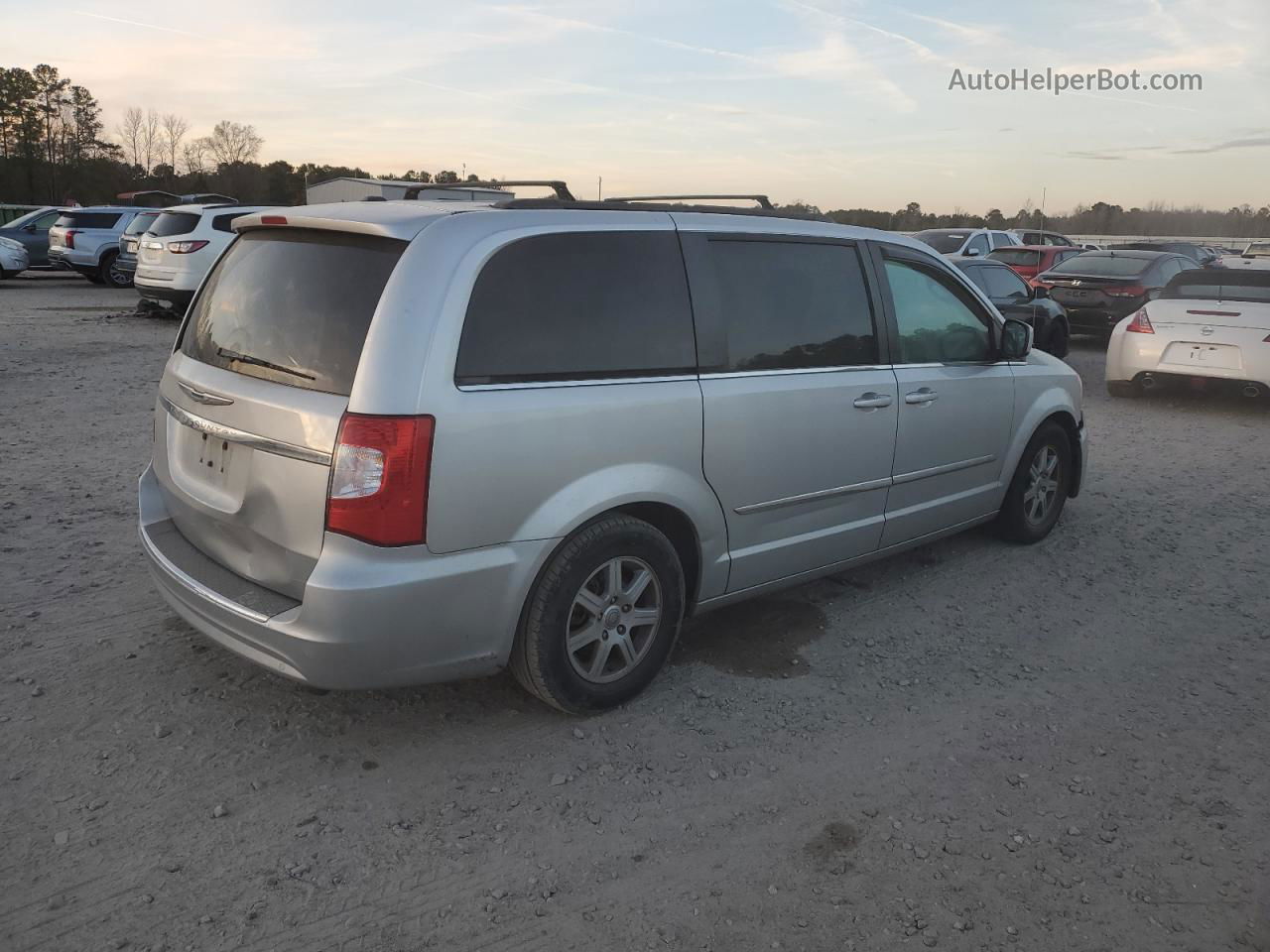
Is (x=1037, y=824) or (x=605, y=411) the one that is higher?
(x=605, y=411)

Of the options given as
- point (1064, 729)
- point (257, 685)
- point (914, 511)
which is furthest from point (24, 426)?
point (1064, 729)

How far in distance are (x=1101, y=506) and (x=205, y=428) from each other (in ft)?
18.7

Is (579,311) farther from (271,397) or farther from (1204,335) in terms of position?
(1204,335)

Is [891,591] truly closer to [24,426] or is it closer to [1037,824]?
[1037,824]

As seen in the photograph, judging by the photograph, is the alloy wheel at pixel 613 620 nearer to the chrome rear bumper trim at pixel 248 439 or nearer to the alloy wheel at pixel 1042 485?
the chrome rear bumper trim at pixel 248 439

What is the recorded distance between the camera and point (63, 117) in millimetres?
56594

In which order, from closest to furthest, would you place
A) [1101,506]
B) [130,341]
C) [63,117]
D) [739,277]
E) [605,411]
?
[605,411] → [739,277] → [1101,506] → [130,341] → [63,117]

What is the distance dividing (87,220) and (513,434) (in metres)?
22.6

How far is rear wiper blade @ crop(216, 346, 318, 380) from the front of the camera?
3258 mm

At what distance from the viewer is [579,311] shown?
3525 millimetres

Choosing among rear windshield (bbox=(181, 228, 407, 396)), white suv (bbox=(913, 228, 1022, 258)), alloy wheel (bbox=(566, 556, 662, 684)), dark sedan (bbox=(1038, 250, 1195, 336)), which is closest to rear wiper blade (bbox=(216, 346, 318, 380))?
rear windshield (bbox=(181, 228, 407, 396))

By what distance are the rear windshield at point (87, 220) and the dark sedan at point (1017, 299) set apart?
18324 millimetres

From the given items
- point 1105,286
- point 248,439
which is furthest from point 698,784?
point 1105,286

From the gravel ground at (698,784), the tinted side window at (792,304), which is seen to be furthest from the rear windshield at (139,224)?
the tinted side window at (792,304)
